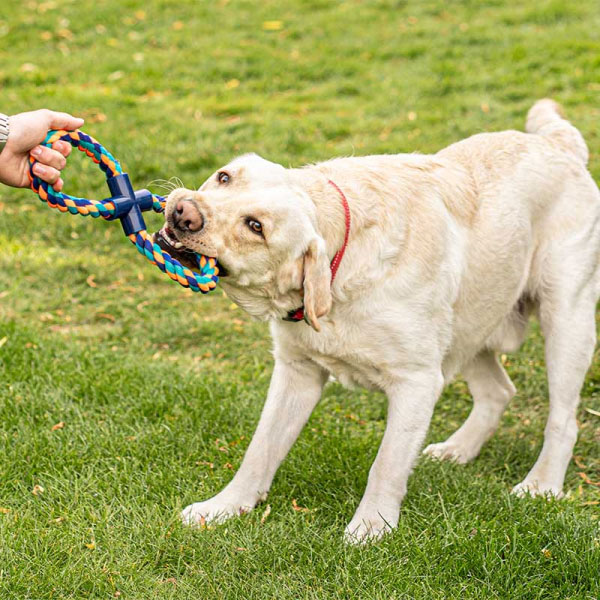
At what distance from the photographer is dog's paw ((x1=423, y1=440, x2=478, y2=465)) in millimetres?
4601

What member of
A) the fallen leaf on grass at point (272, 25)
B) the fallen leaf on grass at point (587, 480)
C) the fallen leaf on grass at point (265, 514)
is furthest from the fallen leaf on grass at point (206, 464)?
the fallen leaf on grass at point (272, 25)

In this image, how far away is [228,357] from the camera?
571 centimetres

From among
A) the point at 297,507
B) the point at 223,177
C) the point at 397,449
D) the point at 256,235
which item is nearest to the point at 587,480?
the point at 397,449

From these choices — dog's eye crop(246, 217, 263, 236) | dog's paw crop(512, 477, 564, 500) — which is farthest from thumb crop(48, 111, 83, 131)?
dog's paw crop(512, 477, 564, 500)

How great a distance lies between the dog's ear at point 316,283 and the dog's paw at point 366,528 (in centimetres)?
90

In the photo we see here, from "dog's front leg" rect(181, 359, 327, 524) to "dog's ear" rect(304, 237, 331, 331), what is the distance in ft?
2.17

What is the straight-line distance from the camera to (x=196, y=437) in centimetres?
435

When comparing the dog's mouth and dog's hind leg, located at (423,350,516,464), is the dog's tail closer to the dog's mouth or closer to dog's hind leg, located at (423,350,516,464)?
dog's hind leg, located at (423,350,516,464)

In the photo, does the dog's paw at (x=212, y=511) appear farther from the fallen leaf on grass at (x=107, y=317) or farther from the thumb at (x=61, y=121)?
the fallen leaf on grass at (x=107, y=317)

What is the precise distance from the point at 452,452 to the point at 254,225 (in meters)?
1.98

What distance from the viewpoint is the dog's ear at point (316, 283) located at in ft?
10.9

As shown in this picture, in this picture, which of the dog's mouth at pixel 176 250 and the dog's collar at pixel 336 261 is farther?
the dog's collar at pixel 336 261

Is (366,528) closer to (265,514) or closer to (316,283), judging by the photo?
(265,514)

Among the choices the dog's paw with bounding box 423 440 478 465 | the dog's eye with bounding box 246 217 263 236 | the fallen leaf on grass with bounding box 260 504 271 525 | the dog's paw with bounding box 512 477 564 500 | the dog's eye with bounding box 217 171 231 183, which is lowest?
the dog's paw with bounding box 423 440 478 465
